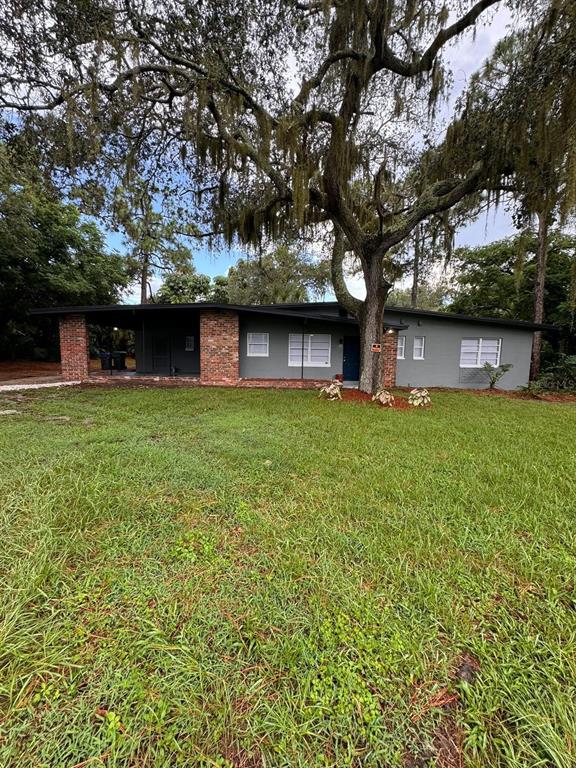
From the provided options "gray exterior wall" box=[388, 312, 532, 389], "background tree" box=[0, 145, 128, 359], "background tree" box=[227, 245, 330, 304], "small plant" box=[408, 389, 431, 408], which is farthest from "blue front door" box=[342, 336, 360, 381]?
"background tree" box=[0, 145, 128, 359]

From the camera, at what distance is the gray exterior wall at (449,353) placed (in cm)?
1209

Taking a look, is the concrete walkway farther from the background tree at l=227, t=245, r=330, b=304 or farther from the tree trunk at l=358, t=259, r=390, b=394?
the background tree at l=227, t=245, r=330, b=304

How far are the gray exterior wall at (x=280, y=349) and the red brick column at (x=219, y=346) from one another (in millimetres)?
1666

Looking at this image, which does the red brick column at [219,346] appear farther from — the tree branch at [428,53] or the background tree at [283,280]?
the background tree at [283,280]

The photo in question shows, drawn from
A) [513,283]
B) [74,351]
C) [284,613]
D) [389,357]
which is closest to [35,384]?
[74,351]

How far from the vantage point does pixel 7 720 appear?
47.2 inches

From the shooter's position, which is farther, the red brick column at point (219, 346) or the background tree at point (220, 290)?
the background tree at point (220, 290)

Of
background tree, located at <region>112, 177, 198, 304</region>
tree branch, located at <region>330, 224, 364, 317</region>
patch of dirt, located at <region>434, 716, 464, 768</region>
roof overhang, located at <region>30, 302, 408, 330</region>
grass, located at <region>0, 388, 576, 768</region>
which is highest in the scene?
background tree, located at <region>112, 177, 198, 304</region>

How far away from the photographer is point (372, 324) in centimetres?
817

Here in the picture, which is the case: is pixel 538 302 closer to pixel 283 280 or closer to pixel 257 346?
pixel 257 346

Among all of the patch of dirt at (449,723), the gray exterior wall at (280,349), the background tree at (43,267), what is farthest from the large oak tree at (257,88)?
the background tree at (43,267)

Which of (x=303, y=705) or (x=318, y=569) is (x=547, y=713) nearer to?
(x=303, y=705)

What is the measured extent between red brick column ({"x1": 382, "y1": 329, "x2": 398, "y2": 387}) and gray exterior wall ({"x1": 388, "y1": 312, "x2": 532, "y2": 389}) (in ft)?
4.19

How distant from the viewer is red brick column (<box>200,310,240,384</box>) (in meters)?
10.2
